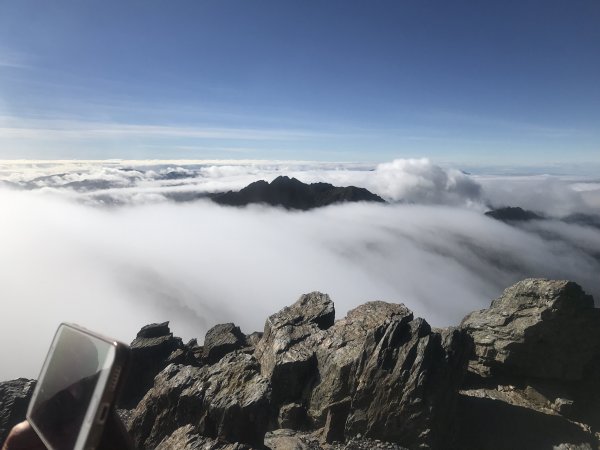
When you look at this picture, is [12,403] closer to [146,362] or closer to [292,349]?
[146,362]

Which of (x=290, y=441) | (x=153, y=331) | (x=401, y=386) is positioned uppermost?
(x=401, y=386)

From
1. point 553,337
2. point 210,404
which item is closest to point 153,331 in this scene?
point 210,404

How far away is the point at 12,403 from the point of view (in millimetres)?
47562

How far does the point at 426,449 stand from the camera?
29.1 meters

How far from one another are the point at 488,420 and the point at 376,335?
12.5 meters

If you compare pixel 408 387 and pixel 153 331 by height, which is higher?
pixel 408 387

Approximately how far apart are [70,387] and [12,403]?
59779mm

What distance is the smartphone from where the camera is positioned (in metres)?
3.86

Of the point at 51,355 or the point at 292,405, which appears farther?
the point at 292,405

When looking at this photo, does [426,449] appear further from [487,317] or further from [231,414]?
[487,317]

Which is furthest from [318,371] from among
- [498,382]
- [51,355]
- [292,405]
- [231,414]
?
[51,355]

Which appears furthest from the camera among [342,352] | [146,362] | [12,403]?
[146,362]

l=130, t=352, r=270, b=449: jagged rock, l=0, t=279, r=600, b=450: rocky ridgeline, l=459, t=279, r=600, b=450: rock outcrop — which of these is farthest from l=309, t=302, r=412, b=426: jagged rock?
l=459, t=279, r=600, b=450: rock outcrop

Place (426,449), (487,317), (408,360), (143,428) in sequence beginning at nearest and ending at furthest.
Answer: (426,449) → (143,428) → (408,360) → (487,317)
